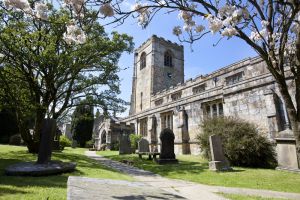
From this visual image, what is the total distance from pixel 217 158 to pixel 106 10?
9.47 metres

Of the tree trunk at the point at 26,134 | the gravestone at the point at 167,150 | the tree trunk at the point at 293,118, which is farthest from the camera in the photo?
the tree trunk at the point at 26,134

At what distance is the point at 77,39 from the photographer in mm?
4410

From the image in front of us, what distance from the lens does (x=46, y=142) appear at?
9.08m

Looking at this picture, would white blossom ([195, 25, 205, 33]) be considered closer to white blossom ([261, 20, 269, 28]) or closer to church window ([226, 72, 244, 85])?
white blossom ([261, 20, 269, 28])

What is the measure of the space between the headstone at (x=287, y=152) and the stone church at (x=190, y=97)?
1284mm

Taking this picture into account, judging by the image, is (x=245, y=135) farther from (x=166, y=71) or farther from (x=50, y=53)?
(x=166, y=71)

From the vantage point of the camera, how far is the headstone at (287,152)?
34.3 feet

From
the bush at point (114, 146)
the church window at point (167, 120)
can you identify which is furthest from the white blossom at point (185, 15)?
the bush at point (114, 146)

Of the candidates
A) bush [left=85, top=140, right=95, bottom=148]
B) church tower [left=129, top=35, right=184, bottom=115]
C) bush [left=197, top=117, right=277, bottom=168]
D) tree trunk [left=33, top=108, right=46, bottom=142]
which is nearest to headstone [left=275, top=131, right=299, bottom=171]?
bush [left=197, top=117, right=277, bottom=168]

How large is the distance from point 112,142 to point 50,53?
19.2m

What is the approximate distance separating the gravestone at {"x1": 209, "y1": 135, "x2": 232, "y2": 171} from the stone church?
330 cm

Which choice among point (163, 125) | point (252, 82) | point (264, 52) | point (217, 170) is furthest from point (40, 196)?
point (163, 125)

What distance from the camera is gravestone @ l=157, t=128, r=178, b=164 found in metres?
14.0

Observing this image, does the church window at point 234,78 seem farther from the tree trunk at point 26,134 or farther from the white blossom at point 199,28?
the white blossom at point 199,28
